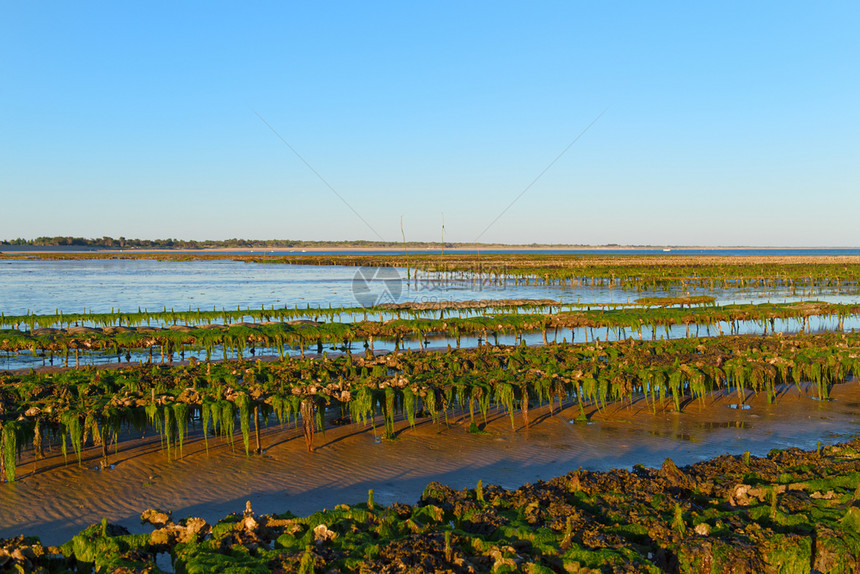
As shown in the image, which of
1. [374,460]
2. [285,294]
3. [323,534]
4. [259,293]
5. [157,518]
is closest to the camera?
[323,534]

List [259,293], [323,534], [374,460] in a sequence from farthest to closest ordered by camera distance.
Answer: [259,293]
[374,460]
[323,534]

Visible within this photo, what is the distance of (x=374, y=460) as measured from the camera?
1495 cm

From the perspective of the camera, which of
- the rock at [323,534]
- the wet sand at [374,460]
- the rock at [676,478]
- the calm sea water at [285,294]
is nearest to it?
the rock at [323,534]

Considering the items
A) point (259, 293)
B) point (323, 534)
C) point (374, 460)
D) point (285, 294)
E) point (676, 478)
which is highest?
point (259, 293)

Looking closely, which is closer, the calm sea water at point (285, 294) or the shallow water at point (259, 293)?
the calm sea water at point (285, 294)

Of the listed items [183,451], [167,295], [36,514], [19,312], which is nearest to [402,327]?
[183,451]

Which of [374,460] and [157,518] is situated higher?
[157,518]

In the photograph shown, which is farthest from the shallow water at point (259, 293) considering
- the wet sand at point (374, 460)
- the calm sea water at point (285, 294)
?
the wet sand at point (374, 460)

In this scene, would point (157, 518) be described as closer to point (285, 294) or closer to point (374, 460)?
point (374, 460)

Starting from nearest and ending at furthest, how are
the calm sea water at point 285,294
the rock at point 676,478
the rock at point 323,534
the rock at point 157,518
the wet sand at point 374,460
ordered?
the rock at point 323,534 < the rock at point 157,518 < the rock at point 676,478 < the wet sand at point 374,460 < the calm sea water at point 285,294

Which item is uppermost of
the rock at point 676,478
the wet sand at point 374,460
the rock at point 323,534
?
the rock at point 323,534

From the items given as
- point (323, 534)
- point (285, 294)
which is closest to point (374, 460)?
point (323, 534)

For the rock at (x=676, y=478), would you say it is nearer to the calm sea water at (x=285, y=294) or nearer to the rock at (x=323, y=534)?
the rock at (x=323, y=534)

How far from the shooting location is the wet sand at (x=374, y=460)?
12297 mm
